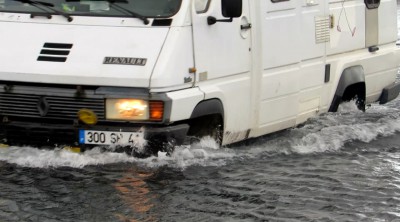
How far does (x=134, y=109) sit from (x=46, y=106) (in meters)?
0.75

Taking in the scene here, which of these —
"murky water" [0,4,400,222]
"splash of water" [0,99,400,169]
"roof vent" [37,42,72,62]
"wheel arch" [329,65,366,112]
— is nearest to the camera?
"murky water" [0,4,400,222]

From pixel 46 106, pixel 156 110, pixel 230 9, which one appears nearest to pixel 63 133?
pixel 46 106

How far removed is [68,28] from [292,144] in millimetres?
2840

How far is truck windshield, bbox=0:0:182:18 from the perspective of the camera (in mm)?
8016

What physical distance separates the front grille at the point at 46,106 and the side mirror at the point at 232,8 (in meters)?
1.41

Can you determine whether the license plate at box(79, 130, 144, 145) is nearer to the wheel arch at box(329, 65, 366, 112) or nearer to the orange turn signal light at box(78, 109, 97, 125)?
the orange turn signal light at box(78, 109, 97, 125)

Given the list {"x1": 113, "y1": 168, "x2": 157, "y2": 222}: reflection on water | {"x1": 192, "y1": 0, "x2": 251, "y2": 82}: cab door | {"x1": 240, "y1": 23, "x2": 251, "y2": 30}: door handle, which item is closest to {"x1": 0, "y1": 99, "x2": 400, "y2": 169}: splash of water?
{"x1": 113, "y1": 168, "x2": 157, "y2": 222}: reflection on water

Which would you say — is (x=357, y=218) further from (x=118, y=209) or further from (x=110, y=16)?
(x=110, y=16)

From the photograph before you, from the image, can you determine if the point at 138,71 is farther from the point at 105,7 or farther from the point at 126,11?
the point at 105,7

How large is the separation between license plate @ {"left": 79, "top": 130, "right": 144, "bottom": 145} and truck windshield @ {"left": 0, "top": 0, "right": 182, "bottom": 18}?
105cm

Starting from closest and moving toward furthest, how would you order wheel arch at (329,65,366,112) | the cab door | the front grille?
the front grille, the cab door, wheel arch at (329,65,366,112)

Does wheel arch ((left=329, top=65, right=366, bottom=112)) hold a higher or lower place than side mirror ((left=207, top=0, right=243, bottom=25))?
lower

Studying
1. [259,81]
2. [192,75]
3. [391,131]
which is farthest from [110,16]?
[391,131]

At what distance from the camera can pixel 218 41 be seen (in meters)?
8.34
